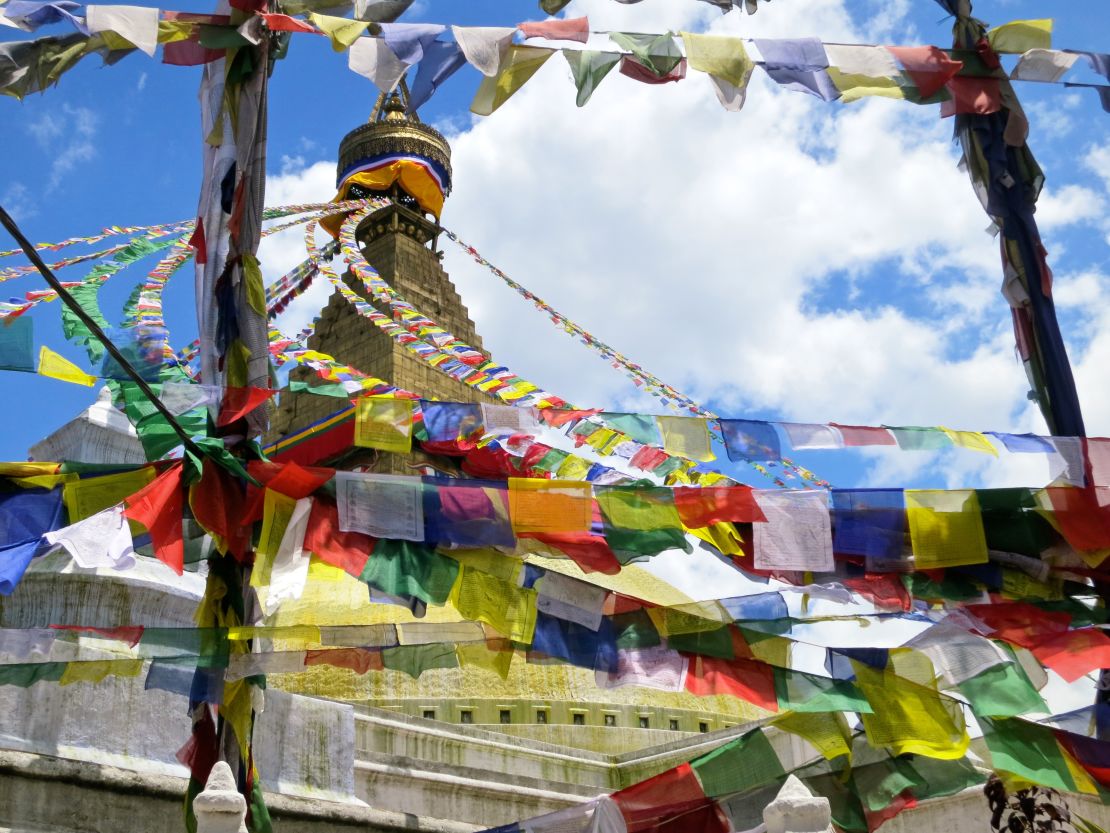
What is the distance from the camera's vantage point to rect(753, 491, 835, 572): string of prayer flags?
6.30 m

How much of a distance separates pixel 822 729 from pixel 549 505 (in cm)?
167

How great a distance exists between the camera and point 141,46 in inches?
243

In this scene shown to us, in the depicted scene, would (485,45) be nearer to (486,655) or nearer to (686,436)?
(686,436)

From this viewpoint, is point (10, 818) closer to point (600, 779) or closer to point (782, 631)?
point (782, 631)

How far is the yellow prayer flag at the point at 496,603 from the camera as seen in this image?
6.04 m

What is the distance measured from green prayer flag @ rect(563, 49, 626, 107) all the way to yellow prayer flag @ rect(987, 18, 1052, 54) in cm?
254

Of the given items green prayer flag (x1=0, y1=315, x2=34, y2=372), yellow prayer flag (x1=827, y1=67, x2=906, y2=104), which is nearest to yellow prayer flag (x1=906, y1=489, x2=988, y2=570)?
yellow prayer flag (x1=827, y1=67, x2=906, y2=104)

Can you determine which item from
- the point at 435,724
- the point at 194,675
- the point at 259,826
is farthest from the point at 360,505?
the point at 435,724

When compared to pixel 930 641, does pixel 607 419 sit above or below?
above

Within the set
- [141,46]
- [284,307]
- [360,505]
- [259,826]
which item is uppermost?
[284,307]

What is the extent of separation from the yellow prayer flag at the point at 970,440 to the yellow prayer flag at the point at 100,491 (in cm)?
412

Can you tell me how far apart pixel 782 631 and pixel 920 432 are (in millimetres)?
1459

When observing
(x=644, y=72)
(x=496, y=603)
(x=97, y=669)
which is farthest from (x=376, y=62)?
(x=97, y=669)

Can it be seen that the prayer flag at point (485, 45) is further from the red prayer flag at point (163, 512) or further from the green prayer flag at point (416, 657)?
the green prayer flag at point (416, 657)
